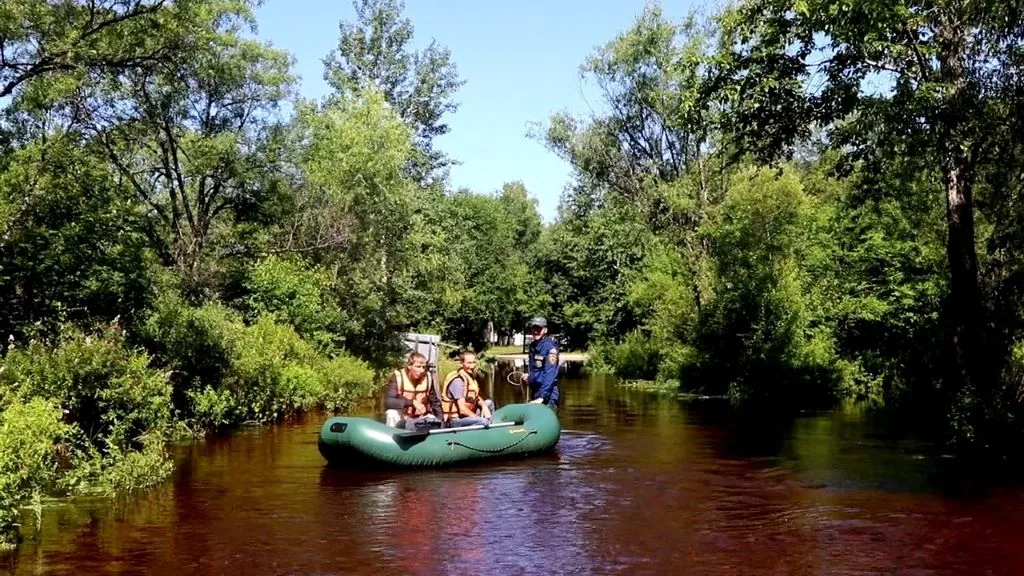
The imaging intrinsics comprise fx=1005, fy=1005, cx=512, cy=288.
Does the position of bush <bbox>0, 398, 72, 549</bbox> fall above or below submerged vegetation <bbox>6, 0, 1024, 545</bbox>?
below

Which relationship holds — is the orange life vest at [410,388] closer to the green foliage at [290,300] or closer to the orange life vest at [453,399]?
the orange life vest at [453,399]

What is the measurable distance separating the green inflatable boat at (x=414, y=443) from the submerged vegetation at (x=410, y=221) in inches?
92.7

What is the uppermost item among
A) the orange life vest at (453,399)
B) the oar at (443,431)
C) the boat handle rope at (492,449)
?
the orange life vest at (453,399)

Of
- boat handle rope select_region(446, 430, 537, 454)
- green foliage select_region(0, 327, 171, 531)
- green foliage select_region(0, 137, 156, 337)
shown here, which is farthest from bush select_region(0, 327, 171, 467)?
boat handle rope select_region(446, 430, 537, 454)

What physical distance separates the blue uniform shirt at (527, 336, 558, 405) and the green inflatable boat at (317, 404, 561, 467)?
1612mm

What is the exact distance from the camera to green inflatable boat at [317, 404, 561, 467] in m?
13.7

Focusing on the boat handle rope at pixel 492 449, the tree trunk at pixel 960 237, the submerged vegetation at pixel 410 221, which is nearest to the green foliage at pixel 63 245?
the submerged vegetation at pixel 410 221

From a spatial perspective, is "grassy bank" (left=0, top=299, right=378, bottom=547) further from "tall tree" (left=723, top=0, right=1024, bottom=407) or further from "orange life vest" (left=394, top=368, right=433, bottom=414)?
"tall tree" (left=723, top=0, right=1024, bottom=407)

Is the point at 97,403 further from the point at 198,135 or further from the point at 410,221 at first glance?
the point at 410,221

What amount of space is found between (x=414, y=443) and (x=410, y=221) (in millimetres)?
18216

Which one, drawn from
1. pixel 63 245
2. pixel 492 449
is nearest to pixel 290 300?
pixel 63 245

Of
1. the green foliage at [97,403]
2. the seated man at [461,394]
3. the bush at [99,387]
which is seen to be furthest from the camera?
the seated man at [461,394]

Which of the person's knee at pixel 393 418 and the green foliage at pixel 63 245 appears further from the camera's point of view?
the green foliage at pixel 63 245

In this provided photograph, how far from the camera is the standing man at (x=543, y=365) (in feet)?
53.4
